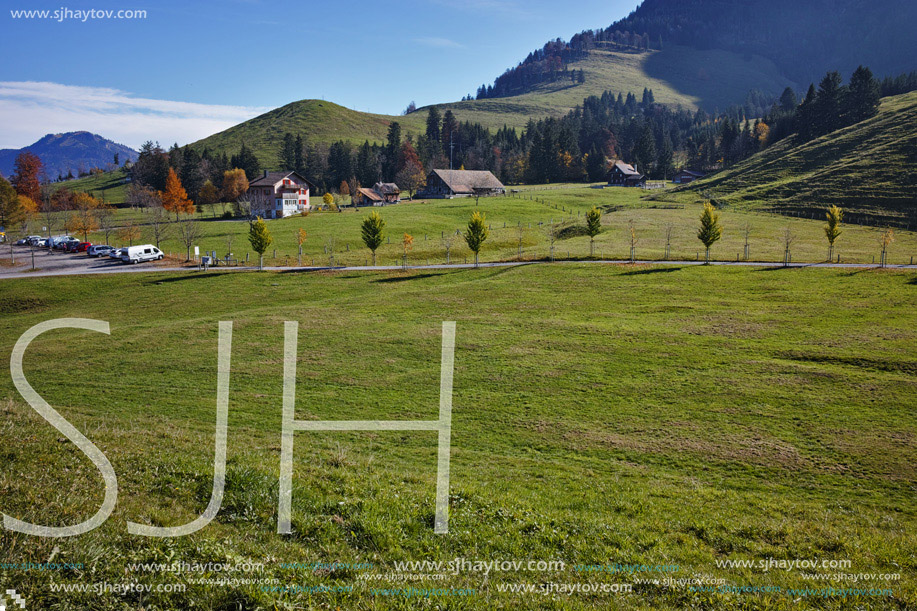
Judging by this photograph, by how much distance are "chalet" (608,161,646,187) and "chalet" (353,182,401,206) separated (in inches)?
2804

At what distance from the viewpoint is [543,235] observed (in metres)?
87.6

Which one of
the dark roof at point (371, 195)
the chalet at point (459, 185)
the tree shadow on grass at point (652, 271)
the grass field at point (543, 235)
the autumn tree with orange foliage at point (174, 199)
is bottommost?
the tree shadow on grass at point (652, 271)

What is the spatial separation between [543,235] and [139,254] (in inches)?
2345

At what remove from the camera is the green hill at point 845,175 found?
303 ft

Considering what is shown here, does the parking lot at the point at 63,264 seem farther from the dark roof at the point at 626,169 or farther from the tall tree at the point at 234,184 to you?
the dark roof at the point at 626,169

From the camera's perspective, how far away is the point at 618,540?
10.5m

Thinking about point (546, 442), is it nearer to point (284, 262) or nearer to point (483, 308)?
point (483, 308)

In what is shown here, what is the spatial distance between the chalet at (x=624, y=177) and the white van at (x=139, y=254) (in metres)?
134

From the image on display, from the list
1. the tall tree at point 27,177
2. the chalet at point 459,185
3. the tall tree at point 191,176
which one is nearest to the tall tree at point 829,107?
the chalet at point 459,185

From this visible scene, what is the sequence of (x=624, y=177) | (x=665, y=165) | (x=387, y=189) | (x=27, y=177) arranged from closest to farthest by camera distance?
(x=27, y=177) → (x=387, y=189) → (x=624, y=177) → (x=665, y=165)

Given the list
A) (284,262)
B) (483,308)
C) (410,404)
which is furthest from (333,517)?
(284,262)

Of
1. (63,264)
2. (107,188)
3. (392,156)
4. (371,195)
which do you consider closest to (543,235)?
(371,195)

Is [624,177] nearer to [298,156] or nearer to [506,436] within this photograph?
[298,156]

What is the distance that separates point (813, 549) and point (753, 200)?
114557mm
